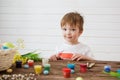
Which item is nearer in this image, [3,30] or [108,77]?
[108,77]

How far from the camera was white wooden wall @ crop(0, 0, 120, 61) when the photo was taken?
3.08 metres

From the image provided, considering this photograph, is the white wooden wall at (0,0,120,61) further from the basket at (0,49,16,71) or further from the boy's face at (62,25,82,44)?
the basket at (0,49,16,71)

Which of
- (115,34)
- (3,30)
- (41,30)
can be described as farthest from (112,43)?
(3,30)

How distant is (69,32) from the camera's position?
79.8 inches

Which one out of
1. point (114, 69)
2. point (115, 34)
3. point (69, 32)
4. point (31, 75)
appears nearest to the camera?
point (31, 75)

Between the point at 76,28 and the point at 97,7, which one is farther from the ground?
the point at 97,7

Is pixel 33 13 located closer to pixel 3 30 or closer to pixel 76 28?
pixel 3 30

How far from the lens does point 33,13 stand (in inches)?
125

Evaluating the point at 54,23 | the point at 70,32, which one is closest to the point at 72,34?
the point at 70,32

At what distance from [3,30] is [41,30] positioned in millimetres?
463

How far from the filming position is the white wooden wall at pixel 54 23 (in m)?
3.08

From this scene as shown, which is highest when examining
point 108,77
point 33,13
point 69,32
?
point 33,13

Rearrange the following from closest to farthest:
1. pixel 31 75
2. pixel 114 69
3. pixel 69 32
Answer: pixel 31 75, pixel 114 69, pixel 69 32

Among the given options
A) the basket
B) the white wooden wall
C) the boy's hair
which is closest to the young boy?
the boy's hair
